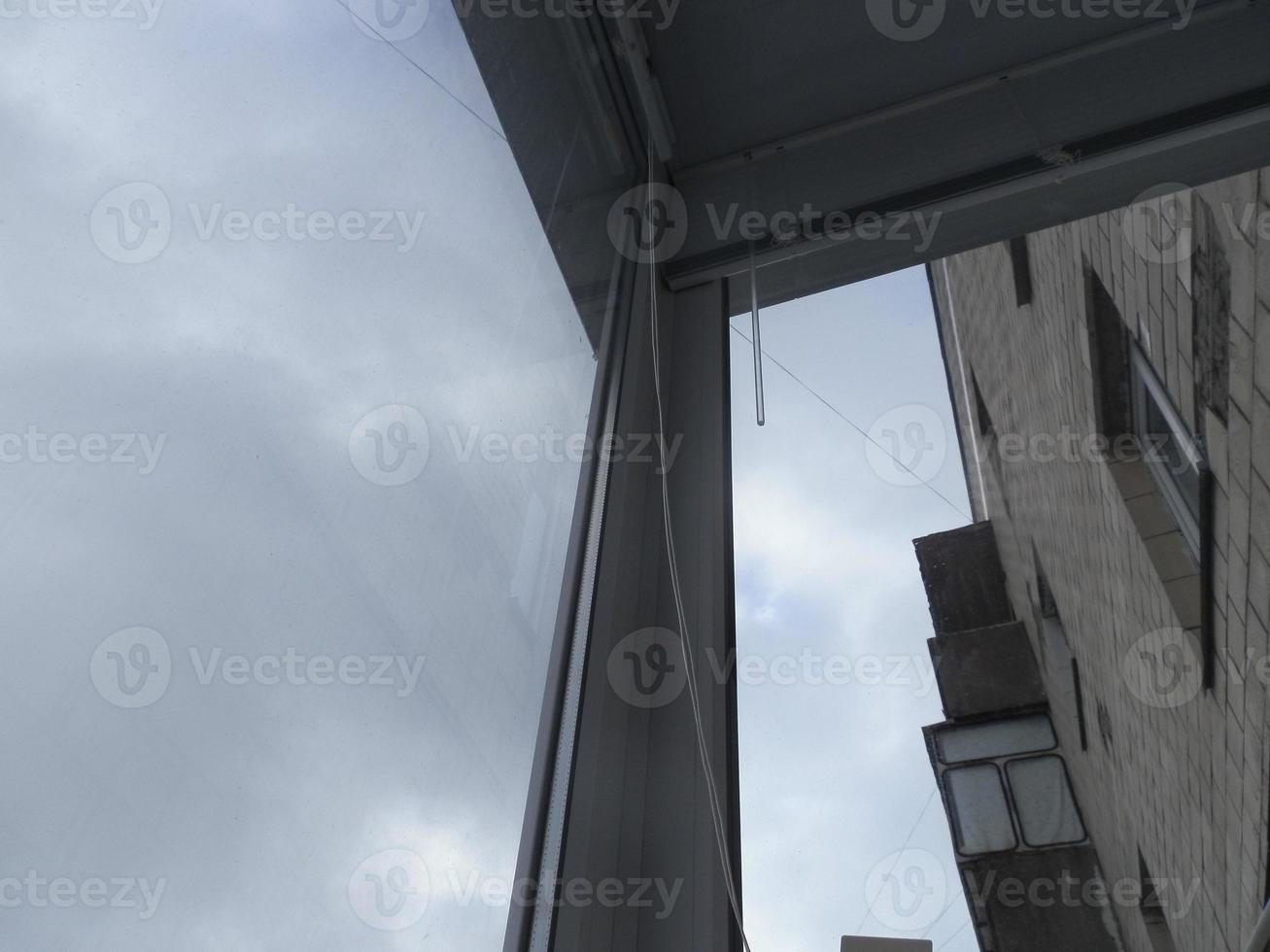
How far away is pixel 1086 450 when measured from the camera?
12.5ft

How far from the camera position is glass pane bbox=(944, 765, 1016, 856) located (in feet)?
17.2

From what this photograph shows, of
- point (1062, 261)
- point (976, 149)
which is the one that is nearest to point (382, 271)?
point (976, 149)
